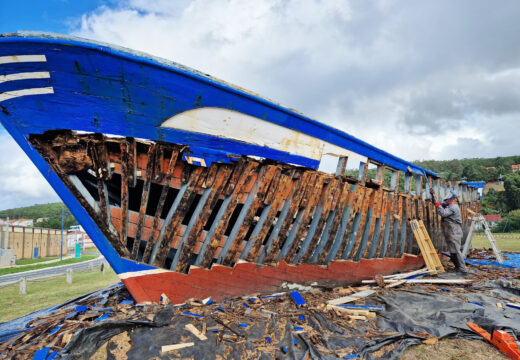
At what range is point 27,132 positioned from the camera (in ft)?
11.0

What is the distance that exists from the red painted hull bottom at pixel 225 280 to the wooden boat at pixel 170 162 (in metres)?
0.02

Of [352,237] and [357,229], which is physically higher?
[357,229]

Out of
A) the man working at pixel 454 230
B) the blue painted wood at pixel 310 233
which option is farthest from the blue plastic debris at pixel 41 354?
the man working at pixel 454 230

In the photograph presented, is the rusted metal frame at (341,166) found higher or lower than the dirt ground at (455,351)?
higher

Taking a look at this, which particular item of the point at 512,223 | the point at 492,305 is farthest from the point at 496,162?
the point at 492,305

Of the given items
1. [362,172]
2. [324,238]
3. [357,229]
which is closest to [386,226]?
[357,229]

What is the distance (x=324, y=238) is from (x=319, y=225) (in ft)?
1.23

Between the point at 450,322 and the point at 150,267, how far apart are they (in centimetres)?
A: 422

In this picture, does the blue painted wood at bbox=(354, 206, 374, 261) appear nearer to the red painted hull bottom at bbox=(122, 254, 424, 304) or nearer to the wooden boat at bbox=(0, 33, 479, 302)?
the red painted hull bottom at bbox=(122, 254, 424, 304)

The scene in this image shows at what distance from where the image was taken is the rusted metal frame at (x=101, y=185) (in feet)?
11.6

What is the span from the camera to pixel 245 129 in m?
4.20

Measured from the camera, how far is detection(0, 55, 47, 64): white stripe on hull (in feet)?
9.47

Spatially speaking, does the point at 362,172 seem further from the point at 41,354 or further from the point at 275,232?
the point at 41,354

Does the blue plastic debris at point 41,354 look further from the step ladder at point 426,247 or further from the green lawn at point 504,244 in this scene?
the green lawn at point 504,244
